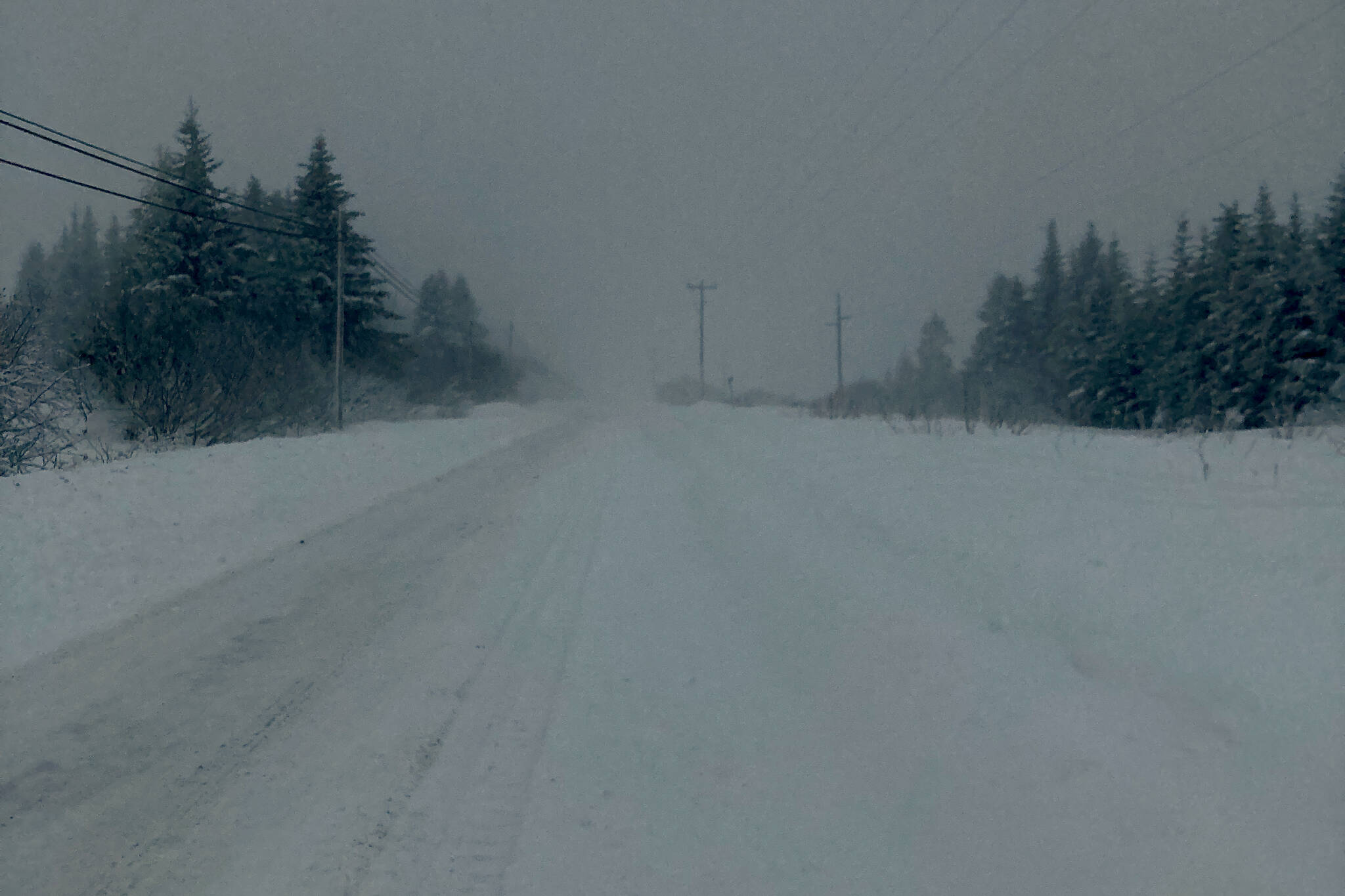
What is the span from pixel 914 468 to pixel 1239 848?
6615 mm

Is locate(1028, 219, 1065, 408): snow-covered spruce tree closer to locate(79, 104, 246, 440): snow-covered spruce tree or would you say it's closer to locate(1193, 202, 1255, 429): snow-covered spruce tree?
locate(1193, 202, 1255, 429): snow-covered spruce tree

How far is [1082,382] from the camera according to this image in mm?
45062

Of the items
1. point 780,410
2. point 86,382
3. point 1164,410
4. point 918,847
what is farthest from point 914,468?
point 1164,410

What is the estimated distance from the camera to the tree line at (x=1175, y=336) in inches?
1103

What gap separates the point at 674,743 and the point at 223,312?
3241 centimetres

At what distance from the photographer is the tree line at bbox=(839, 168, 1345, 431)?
91.9 feet

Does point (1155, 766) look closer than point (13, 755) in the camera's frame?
Yes

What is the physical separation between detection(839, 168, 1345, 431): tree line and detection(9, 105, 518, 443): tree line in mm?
17850

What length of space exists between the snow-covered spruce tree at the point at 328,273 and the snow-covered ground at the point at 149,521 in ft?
61.9

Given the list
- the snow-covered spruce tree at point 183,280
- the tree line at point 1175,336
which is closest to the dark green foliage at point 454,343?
the snow-covered spruce tree at point 183,280

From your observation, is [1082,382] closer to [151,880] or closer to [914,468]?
[914,468]

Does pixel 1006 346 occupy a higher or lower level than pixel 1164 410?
higher

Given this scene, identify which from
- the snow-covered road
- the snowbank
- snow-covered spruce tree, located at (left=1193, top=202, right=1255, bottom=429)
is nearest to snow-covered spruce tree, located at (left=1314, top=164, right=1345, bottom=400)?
snow-covered spruce tree, located at (left=1193, top=202, right=1255, bottom=429)

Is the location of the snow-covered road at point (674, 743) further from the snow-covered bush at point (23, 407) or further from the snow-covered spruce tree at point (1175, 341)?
the snow-covered spruce tree at point (1175, 341)
